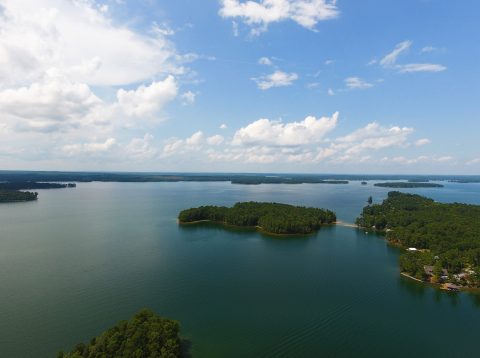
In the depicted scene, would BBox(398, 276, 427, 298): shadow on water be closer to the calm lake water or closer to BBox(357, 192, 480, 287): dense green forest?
the calm lake water

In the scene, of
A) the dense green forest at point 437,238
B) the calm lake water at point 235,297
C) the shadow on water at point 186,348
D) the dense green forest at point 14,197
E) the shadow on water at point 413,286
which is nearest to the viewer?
the shadow on water at point 186,348

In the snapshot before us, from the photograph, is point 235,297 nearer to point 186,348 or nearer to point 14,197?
point 186,348

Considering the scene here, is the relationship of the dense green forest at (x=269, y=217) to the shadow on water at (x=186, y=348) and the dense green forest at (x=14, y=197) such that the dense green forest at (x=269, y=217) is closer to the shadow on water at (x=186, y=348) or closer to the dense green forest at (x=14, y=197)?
the shadow on water at (x=186, y=348)

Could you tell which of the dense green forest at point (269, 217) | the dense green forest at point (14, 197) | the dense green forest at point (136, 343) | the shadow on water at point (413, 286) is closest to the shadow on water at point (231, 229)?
the dense green forest at point (269, 217)

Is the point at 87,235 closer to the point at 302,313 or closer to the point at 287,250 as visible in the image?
the point at 287,250

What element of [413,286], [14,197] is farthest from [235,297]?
[14,197]

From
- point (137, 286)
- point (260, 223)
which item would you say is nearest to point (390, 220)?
point (260, 223)
